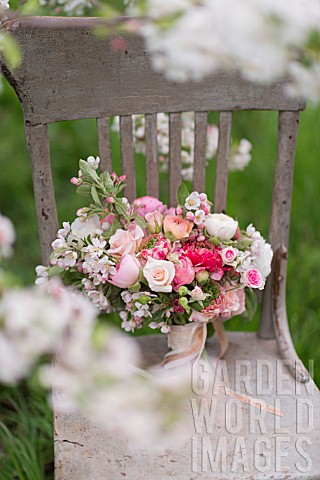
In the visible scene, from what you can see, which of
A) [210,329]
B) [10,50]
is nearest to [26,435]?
[210,329]

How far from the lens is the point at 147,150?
1474 mm

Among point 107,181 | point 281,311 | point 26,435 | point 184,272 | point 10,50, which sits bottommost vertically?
point 26,435

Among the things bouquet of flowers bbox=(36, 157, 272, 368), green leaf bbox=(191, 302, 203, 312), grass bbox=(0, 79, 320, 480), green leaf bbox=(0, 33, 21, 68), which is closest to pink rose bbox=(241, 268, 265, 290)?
bouquet of flowers bbox=(36, 157, 272, 368)

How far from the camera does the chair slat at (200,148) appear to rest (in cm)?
147

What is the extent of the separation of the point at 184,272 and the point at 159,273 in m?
0.05

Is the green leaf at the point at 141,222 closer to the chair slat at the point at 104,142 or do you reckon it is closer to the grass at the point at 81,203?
the chair slat at the point at 104,142

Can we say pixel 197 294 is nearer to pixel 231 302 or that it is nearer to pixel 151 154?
pixel 231 302

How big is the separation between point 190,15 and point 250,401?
78cm

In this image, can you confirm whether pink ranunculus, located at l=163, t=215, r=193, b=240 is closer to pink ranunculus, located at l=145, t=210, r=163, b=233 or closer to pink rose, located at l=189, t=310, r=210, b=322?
pink ranunculus, located at l=145, t=210, r=163, b=233

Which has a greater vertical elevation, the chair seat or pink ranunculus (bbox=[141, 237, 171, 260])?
pink ranunculus (bbox=[141, 237, 171, 260])

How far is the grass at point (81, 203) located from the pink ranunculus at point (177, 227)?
0.72m

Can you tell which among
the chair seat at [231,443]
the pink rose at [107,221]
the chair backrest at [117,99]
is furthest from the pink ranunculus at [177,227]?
the chair seat at [231,443]

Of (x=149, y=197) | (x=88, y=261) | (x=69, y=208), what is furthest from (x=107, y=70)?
(x=69, y=208)

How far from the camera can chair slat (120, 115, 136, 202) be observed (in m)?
1.43
